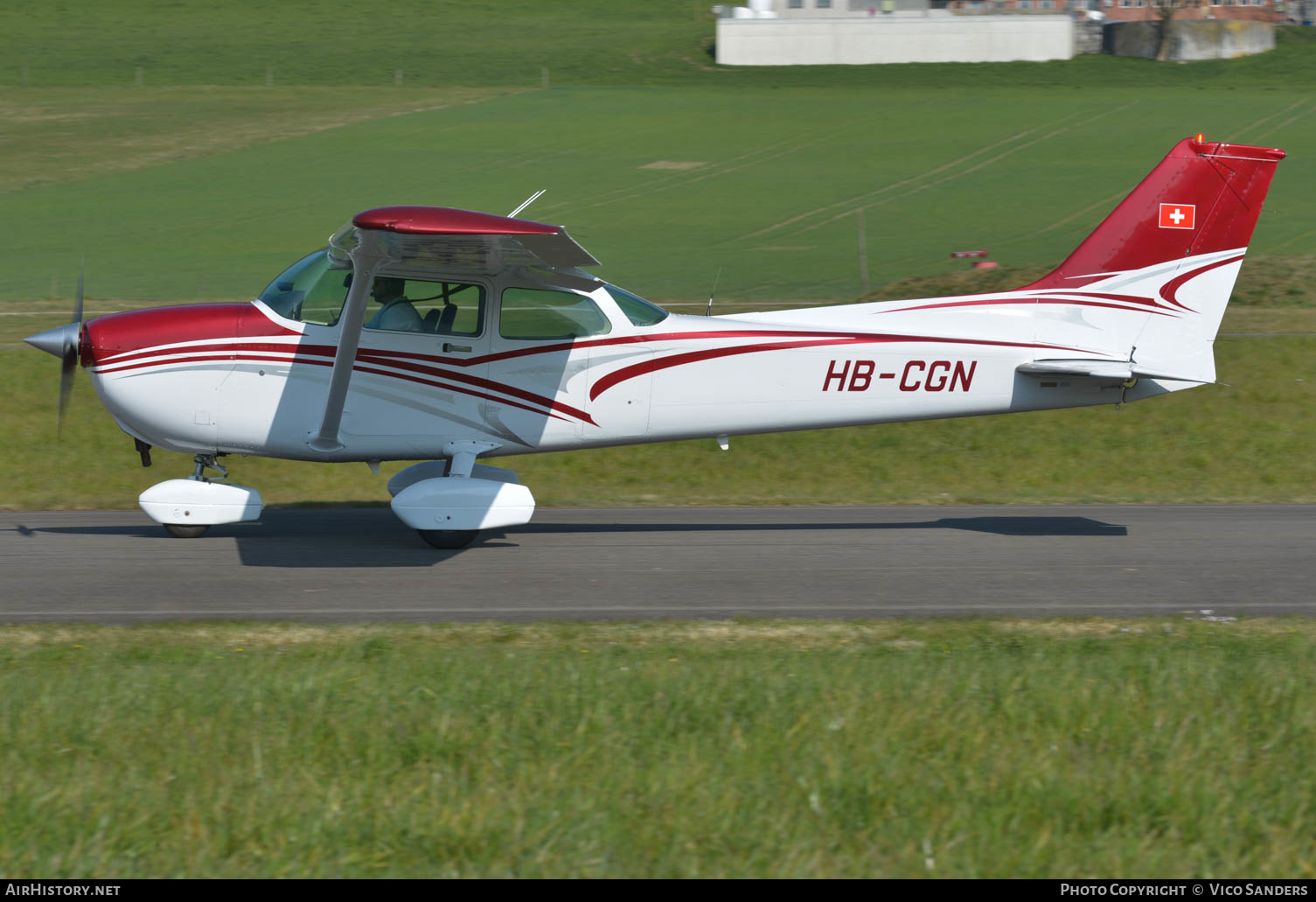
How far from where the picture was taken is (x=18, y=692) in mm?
5680

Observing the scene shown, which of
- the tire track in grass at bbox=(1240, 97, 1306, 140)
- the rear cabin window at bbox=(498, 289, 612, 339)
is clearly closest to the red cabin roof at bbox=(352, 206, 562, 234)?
the rear cabin window at bbox=(498, 289, 612, 339)

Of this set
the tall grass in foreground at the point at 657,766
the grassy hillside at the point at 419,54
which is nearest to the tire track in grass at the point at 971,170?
the grassy hillside at the point at 419,54

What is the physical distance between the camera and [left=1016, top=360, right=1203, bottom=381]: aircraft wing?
9.72 metres

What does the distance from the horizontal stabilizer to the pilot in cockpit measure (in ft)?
15.2

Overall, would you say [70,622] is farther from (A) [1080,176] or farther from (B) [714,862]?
(A) [1080,176]

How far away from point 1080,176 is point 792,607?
27.2 metres

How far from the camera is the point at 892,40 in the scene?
172ft

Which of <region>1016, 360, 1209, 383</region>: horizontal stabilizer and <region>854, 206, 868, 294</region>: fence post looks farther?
<region>854, 206, 868, 294</region>: fence post

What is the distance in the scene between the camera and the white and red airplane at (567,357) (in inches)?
365

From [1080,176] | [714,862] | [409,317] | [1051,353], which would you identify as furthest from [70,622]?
[1080,176]

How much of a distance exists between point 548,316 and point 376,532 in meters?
2.36

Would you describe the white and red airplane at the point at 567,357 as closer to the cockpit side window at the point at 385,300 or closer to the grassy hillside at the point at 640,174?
the cockpit side window at the point at 385,300

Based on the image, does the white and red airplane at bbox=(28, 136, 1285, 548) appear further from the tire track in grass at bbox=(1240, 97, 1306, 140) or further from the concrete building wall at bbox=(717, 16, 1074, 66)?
the concrete building wall at bbox=(717, 16, 1074, 66)

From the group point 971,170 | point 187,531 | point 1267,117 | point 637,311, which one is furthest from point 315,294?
point 1267,117
